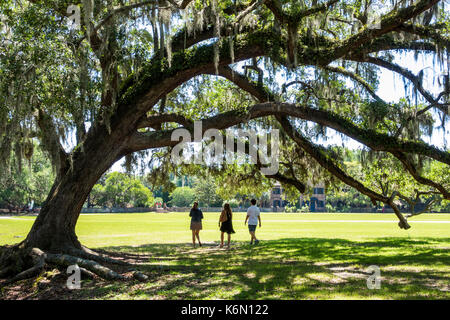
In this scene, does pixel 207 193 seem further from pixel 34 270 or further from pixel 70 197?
pixel 34 270

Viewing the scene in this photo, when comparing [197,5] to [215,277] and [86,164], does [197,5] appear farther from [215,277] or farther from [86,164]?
[215,277]

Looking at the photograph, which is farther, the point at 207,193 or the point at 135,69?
the point at 207,193

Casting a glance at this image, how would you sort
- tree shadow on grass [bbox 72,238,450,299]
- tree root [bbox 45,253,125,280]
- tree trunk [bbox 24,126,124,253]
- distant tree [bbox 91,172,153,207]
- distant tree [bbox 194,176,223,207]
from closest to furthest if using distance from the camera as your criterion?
1. tree shadow on grass [bbox 72,238,450,299]
2. tree root [bbox 45,253,125,280]
3. tree trunk [bbox 24,126,124,253]
4. distant tree [bbox 91,172,153,207]
5. distant tree [bbox 194,176,223,207]

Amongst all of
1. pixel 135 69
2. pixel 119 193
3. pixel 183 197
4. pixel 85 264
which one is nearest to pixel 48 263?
pixel 85 264

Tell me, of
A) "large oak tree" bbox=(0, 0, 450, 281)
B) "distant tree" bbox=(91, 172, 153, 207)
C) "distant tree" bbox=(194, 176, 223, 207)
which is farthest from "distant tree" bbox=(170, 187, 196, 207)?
"large oak tree" bbox=(0, 0, 450, 281)

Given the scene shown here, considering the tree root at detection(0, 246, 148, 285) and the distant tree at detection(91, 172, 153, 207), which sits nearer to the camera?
the tree root at detection(0, 246, 148, 285)

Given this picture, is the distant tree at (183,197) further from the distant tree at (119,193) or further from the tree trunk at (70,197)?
the tree trunk at (70,197)

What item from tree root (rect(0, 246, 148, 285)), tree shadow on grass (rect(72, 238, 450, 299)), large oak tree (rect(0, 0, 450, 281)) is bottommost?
tree shadow on grass (rect(72, 238, 450, 299))

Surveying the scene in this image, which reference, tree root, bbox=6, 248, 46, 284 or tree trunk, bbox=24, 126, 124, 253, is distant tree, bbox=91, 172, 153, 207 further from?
tree root, bbox=6, 248, 46, 284

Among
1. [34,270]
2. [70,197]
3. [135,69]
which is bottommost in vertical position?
[34,270]


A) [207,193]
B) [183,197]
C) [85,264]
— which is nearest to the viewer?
[85,264]

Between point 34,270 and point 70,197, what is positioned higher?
point 70,197
